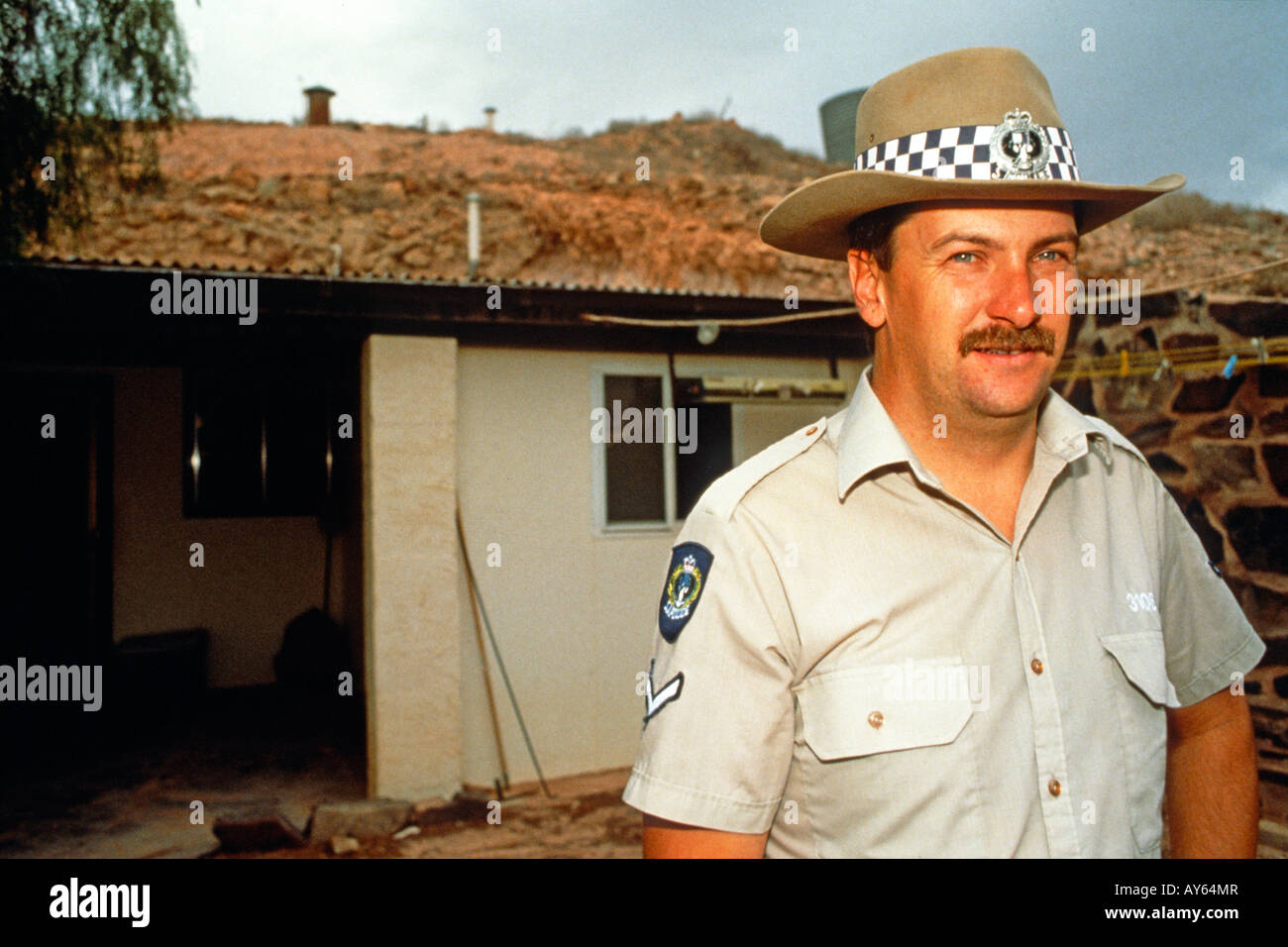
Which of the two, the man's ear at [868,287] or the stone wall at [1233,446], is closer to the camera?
the man's ear at [868,287]

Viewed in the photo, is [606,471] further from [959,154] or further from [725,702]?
[725,702]

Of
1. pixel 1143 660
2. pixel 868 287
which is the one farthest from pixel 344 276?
pixel 1143 660

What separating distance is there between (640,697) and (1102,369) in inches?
165

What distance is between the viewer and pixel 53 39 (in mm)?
4105

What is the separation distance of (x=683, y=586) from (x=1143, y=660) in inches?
31.9

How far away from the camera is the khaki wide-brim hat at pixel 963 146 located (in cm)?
165

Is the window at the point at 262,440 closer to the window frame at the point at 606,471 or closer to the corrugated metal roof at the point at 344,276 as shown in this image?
the window frame at the point at 606,471

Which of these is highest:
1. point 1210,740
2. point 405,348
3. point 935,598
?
point 405,348

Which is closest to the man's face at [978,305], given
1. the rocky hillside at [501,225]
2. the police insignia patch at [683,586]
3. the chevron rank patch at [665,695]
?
the police insignia patch at [683,586]

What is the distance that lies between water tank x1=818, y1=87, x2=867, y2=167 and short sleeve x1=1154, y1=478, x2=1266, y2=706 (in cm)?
1439

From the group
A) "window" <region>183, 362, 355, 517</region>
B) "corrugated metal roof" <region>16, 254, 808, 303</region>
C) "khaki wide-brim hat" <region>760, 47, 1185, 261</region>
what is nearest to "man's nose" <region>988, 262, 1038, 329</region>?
"khaki wide-brim hat" <region>760, 47, 1185, 261</region>

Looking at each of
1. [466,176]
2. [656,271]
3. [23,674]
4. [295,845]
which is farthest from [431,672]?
[466,176]

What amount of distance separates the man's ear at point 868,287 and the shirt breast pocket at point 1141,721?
0.69 m
